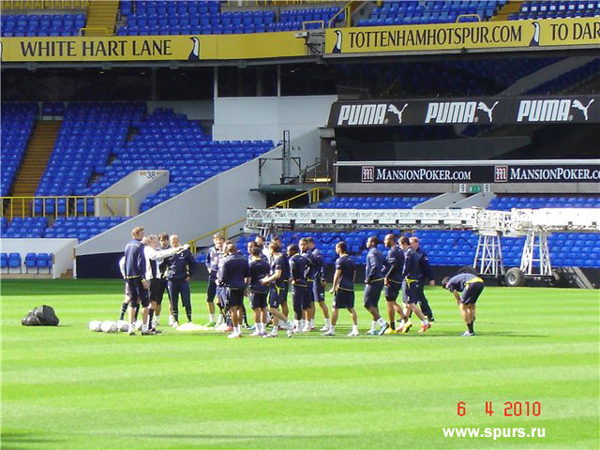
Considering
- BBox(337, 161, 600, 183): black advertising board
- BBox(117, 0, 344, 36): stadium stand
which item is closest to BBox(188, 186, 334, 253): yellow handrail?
BBox(337, 161, 600, 183): black advertising board

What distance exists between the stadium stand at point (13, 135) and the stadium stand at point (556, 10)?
22735mm

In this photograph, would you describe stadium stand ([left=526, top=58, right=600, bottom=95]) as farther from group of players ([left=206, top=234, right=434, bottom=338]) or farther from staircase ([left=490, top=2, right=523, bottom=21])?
group of players ([left=206, top=234, right=434, bottom=338])

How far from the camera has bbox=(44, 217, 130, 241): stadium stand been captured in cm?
5244

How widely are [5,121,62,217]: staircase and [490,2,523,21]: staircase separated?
69.3 feet

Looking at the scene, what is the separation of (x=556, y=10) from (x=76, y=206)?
2172 centimetres

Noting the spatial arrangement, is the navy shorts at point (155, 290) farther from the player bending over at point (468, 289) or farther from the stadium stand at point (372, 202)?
the stadium stand at point (372, 202)

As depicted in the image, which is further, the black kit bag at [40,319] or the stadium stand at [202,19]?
the stadium stand at [202,19]

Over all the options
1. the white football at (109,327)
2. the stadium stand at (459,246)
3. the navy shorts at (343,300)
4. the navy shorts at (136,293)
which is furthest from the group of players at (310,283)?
the stadium stand at (459,246)


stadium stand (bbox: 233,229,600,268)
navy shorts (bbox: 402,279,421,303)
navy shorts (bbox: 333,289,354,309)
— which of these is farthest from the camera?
stadium stand (bbox: 233,229,600,268)

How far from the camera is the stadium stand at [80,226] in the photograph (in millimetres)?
52438

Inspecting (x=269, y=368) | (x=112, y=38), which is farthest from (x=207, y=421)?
(x=112, y=38)

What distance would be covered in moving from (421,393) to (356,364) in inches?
126

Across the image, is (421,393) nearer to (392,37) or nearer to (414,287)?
(414,287)

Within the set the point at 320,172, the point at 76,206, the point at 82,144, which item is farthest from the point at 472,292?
the point at 82,144
